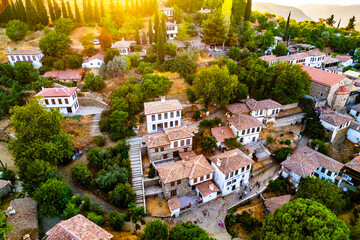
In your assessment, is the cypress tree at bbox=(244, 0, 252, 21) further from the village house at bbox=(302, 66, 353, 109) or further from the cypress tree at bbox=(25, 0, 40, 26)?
the cypress tree at bbox=(25, 0, 40, 26)

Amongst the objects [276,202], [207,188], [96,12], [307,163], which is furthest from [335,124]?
[96,12]

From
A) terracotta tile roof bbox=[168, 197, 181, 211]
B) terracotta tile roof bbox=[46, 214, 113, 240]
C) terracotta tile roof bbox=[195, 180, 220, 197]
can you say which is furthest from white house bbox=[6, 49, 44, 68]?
terracotta tile roof bbox=[195, 180, 220, 197]

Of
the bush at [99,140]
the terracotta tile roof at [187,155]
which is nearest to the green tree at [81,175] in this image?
the bush at [99,140]

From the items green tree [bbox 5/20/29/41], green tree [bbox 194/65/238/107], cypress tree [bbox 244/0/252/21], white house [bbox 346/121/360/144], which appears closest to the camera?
green tree [bbox 194/65/238/107]

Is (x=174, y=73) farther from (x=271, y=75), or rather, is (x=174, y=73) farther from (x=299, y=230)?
(x=299, y=230)

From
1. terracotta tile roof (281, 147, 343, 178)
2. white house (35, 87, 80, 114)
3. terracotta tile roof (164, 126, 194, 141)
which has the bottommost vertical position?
terracotta tile roof (281, 147, 343, 178)

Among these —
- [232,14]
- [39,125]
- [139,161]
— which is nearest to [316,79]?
[232,14]

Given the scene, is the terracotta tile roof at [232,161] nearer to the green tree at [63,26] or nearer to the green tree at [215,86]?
the green tree at [215,86]
